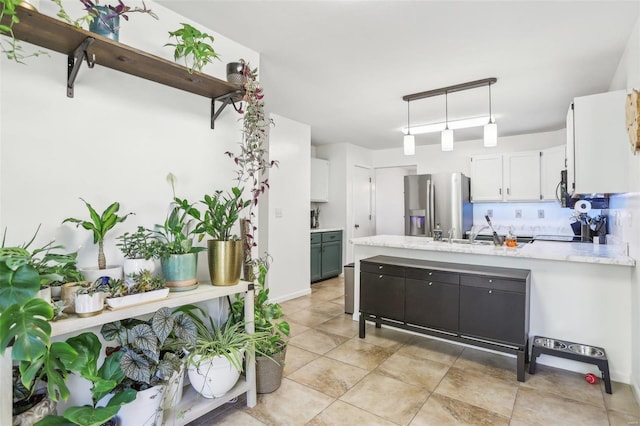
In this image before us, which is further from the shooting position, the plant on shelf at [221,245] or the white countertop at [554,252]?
the white countertop at [554,252]

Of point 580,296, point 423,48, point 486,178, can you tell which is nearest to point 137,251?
point 423,48

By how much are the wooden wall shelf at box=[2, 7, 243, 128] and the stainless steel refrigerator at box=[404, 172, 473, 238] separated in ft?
13.1

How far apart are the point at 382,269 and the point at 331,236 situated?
106 inches

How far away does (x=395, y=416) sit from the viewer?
1.94 m

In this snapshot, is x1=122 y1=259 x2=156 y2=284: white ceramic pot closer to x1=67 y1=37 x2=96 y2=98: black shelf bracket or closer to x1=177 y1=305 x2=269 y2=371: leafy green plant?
x1=177 y1=305 x2=269 y2=371: leafy green plant

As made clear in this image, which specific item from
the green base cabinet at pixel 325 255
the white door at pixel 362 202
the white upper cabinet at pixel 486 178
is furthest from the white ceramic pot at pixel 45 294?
A: the white upper cabinet at pixel 486 178

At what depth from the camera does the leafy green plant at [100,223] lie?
1.55 metres

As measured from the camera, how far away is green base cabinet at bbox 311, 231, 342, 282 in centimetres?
539

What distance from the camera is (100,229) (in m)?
1.59

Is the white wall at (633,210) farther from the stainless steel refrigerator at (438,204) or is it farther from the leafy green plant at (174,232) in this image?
the leafy green plant at (174,232)

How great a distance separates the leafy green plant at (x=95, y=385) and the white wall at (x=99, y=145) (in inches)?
17.7

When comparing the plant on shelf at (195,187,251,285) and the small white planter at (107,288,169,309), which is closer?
the small white planter at (107,288,169,309)

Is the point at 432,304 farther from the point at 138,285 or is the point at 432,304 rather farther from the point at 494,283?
the point at 138,285

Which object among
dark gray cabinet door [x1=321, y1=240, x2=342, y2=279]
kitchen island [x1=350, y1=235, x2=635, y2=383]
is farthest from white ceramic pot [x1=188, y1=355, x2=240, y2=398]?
dark gray cabinet door [x1=321, y1=240, x2=342, y2=279]
